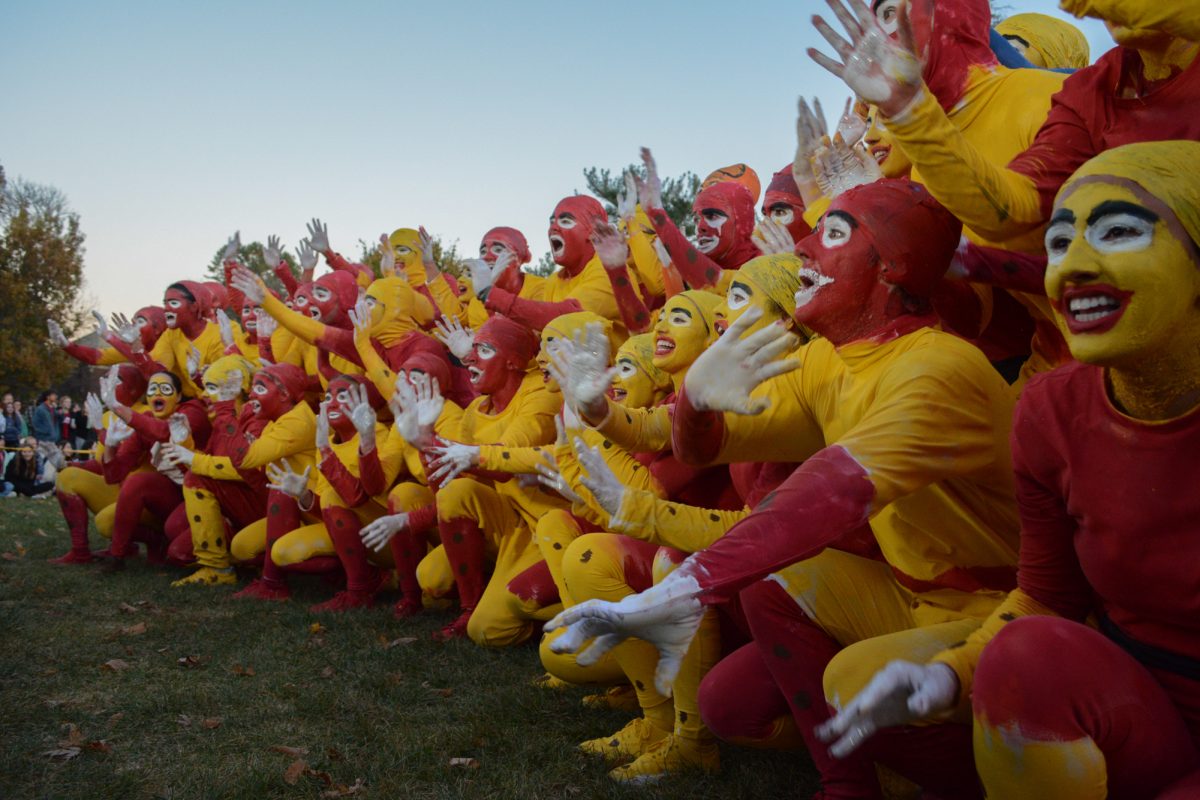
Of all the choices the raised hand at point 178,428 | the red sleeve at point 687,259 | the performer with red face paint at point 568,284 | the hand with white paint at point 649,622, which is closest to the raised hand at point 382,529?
the performer with red face paint at point 568,284

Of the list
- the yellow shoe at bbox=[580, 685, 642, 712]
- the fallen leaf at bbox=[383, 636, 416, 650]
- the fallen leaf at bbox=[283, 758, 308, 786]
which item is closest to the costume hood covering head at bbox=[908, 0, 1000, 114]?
the yellow shoe at bbox=[580, 685, 642, 712]

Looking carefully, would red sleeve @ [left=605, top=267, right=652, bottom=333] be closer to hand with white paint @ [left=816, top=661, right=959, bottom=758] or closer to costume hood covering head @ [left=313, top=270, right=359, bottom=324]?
costume hood covering head @ [left=313, top=270, right=359, bottom=324]

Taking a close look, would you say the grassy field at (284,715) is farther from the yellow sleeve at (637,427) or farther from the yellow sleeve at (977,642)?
A: the yellow sleeve at (977,642)

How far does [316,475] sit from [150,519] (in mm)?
2241

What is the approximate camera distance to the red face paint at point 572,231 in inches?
299

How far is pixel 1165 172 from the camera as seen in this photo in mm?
1951

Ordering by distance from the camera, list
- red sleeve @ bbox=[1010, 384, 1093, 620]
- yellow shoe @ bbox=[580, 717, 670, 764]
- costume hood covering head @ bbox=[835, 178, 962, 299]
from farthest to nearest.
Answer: yellow shoe @ bbox=[580, 717, 670, 764], costume hood covering head @ bbox=[835, 178, 962, 299], red sleeve @ bbox=[1010, 384, 1093, 620]

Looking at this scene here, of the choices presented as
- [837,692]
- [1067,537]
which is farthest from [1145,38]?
[837,692]

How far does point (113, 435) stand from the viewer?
903 centimetres

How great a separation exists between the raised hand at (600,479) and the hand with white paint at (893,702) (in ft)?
5.06

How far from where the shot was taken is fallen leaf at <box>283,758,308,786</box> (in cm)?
397

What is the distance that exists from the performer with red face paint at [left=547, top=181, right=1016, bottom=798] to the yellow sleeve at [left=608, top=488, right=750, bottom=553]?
1.34 ft

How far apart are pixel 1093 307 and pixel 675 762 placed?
257cm

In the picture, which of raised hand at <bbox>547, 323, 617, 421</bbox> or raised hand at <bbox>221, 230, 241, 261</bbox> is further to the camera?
raised hand at <bbox>221, 230, 241, 261</bbox>
